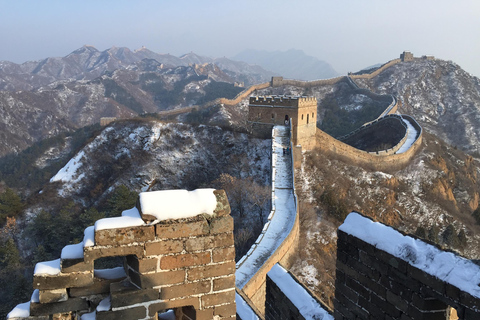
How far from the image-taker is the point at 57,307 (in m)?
2.98

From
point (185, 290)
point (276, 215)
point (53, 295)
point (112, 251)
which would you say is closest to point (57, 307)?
point (53, 295)

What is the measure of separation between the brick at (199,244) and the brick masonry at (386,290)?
199 cm

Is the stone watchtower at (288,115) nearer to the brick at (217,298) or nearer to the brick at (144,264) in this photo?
the brick at (217,298)

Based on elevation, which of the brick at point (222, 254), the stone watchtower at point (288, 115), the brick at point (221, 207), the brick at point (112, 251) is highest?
the brick at point (221, 207)

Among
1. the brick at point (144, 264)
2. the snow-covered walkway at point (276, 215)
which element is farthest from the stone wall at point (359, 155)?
the brick at point (144, 264)

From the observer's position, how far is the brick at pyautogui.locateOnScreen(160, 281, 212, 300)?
3166mm

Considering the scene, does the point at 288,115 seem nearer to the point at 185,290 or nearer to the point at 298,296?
the point at 298,296

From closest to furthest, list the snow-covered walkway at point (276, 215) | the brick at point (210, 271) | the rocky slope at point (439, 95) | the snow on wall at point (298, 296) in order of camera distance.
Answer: the brick at point (210, 271) → the snow on wall at point (298, 296) → the snow-covered walkway at point (276, 215) → the rocky slope at point (439, 95)

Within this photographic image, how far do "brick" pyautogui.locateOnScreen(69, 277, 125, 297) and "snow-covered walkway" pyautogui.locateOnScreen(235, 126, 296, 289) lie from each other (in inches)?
378

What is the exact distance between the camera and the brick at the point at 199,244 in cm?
319

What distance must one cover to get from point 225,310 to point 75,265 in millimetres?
1509

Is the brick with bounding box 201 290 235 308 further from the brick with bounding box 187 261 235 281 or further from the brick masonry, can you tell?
the brick masonry

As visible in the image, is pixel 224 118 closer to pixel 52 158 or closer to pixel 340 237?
pixel 52 158

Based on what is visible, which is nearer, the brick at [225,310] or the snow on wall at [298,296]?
the brick at [225,310]
